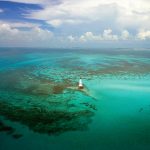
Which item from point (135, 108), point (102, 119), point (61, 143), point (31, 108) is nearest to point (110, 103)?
point (135, 108)

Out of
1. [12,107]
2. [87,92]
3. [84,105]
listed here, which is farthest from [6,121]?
[87,92]

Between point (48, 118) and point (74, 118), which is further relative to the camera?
point (74, 118)

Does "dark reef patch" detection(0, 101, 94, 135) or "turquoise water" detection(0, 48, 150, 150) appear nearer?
"turquoise water" detection(0, 48, 150, 150)

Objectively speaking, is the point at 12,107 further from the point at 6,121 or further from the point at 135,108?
the point at 135,108

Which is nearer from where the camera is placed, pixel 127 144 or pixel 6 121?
pixel 127 144

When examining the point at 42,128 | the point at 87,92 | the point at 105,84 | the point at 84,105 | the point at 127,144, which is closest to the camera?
the point at 127,144

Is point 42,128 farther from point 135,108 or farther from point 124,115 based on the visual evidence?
point 135,108

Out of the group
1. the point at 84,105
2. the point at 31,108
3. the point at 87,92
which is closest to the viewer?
the point at 31,108

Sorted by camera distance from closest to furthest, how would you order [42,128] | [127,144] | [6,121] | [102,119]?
[127,144] → [42,128] → [6,121] → [102,119]

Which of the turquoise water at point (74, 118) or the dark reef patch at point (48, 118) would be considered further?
the dark reef patch at point (48, 118)
